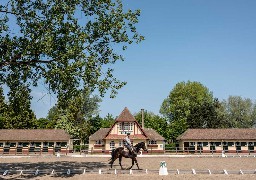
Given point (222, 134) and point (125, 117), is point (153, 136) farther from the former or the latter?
point (222, 134)

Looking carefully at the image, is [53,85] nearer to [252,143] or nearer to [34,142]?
[34,142]

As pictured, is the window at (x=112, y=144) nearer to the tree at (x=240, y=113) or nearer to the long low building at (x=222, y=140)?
the long low building at (x=222, y=140)

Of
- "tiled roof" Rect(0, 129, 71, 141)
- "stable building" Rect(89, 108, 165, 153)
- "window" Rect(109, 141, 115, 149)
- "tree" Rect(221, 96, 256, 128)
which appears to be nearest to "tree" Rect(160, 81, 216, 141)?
"tree" Rect(221, 96, 256, 128)

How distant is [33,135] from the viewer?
56.3 meters

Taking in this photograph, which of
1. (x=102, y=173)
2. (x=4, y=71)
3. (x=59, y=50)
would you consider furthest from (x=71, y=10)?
(x=102, y=173)

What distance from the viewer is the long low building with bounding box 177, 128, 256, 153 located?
54.6m

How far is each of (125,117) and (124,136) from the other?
4049mm

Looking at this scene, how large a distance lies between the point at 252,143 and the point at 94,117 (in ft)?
142

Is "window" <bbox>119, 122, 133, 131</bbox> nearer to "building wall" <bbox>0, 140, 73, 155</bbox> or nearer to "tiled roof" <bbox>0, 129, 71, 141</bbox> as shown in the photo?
"tiled roof" <bbox>0, 129, 71, 141</bbox>

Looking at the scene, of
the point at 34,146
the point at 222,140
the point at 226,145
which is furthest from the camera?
the point at 34,146

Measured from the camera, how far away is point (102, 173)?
19.2m

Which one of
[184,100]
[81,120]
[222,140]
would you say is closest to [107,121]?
[81,120]

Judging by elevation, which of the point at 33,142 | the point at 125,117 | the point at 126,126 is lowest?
the point at 33,142

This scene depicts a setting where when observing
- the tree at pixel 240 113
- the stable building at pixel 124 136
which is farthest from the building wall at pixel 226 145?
the tree at pixel 240 113
